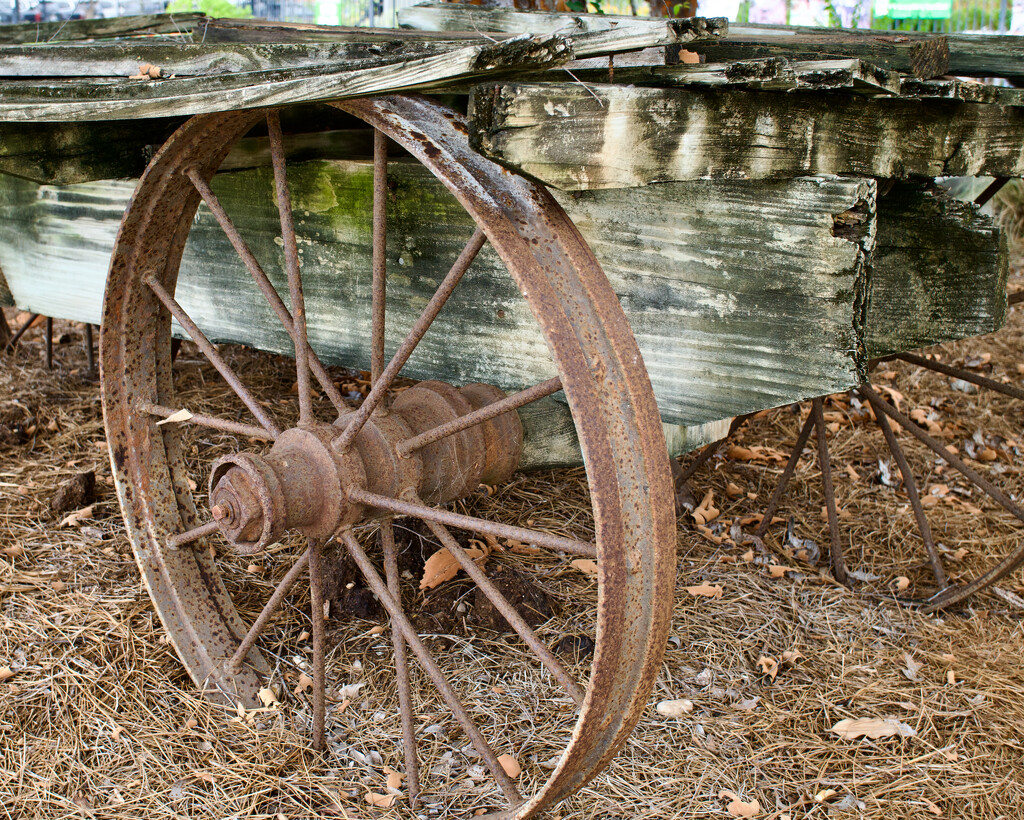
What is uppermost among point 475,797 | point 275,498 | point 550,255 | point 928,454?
point 550,255

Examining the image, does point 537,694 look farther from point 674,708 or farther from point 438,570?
point 438,570

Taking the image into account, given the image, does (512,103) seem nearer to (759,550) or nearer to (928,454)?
(759,550)

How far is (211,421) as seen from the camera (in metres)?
2.20

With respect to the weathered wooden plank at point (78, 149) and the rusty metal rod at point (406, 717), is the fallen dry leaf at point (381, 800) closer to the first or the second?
the rusty metal rod at point (406, 717)

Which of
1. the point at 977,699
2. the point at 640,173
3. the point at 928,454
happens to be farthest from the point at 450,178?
the point at 928,454

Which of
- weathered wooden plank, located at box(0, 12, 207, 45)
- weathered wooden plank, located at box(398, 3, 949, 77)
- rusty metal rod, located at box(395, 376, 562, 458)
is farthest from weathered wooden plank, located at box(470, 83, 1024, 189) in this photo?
weathered wooden plank, located at box(0, 12, 207, 45)

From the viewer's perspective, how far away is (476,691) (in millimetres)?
2307

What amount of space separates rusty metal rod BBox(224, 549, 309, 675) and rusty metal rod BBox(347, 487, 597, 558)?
0.32m

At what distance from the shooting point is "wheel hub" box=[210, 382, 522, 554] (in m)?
1.83

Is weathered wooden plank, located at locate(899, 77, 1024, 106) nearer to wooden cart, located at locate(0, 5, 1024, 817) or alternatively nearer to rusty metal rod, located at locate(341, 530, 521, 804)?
wooden cart, located at locate(0, 5, 1024, 817)

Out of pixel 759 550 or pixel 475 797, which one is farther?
pixel 759 550

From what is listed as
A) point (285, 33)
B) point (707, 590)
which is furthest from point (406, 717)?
point (285, 33)

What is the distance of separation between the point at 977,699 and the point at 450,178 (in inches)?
78.2

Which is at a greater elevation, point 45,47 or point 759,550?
point 45,47
